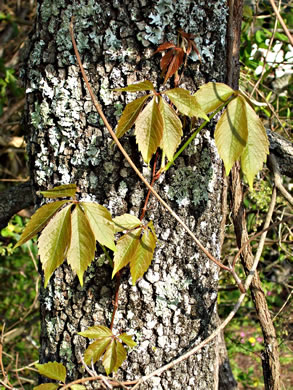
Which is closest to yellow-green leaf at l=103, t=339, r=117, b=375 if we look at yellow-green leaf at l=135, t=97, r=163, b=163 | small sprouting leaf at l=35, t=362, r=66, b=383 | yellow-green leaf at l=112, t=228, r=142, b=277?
small sprouting leaf at l=35, t=362, r=66, b=383

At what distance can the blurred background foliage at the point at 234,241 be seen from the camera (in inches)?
102

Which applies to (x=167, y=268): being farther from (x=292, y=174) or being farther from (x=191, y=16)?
(x=191, y=16)

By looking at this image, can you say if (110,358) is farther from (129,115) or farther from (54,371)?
(129,115)

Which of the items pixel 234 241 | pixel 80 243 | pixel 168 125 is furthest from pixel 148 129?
pixel 234 241

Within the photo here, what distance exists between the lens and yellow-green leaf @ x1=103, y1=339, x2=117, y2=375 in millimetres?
1194

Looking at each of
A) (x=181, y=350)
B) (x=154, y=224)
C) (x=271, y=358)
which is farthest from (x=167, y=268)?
(x=271, y=358)

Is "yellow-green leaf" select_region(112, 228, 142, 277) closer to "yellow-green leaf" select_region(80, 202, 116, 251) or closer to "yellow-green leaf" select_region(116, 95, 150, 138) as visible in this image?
"yellow-green leaf" select_region(80, 202, 116, 251)

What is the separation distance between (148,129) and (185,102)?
4.2 inches

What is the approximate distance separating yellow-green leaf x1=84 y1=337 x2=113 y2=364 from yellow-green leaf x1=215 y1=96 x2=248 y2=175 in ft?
1.88

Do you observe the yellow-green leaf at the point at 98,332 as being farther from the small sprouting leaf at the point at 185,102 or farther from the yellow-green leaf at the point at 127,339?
the small sprouting leaf at the point at 185,102

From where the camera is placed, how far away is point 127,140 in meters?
1.19

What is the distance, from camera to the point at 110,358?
1203mm

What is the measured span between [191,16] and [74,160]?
490 mm

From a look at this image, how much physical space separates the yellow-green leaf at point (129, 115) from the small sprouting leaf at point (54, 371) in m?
0.64
